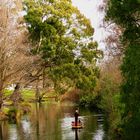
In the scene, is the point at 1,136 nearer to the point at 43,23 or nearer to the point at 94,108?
the point at 43,23

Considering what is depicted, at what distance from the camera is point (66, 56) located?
59.6 meters

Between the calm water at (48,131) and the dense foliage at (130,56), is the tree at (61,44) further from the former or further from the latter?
the dense foliage at (130,56)

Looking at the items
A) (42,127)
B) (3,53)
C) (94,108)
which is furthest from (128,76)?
(94,108)

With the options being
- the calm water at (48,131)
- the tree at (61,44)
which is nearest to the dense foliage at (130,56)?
the calm water at (48,131)

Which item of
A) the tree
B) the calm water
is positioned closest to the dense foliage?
the calm water

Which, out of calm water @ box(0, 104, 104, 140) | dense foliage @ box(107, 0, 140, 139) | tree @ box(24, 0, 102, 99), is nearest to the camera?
dense foliage @ box(107, 0, 140, 139)

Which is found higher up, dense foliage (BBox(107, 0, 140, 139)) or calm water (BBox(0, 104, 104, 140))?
dense foliage (BBox(107, 0, 140, 139))

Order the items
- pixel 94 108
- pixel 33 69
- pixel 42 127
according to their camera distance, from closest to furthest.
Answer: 1. pixel 42 127
2. pixel 33 69
3. pixel 94 108

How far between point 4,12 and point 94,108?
27.7 m

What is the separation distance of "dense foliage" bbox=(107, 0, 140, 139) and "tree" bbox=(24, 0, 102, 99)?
126 ft

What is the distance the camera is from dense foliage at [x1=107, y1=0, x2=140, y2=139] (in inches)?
714

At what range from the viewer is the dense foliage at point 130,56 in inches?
714

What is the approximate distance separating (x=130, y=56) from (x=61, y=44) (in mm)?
41591

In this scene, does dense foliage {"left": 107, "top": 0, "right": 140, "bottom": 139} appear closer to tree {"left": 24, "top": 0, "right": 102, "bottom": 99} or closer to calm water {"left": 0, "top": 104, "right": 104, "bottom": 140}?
calm water {"left": 0, "top": 104, "right": 104, "bottom": 140}
